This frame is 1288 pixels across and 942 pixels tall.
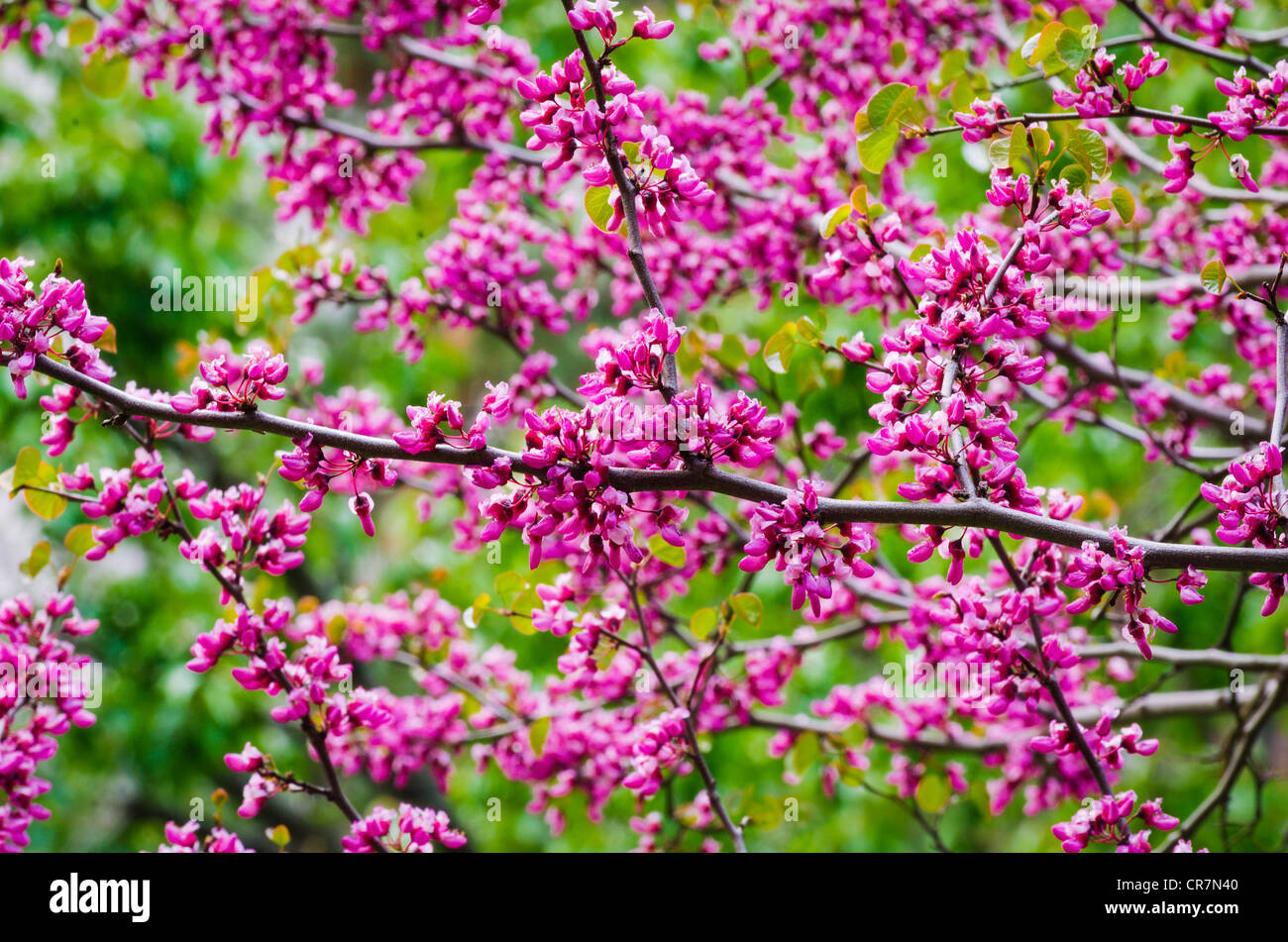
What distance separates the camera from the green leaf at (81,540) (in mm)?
2002

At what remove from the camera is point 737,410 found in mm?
1495

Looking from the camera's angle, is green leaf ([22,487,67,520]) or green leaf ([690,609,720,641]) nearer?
green leaf ([22,487,67,520])

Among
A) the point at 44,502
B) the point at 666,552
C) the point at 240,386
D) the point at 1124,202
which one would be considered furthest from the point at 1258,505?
the point at 44,502

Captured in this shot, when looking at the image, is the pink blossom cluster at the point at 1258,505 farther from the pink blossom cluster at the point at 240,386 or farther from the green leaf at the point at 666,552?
the pink blossom cluster at the point at 240,386

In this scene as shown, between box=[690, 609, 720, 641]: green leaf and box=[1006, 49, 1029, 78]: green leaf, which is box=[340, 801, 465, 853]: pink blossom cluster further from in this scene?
box=[1006, 49, 1029, 78]: green leaf

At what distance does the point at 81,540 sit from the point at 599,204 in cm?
131

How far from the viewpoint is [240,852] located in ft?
6.45

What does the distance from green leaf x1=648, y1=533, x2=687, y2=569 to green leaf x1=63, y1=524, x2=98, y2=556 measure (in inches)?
47.2

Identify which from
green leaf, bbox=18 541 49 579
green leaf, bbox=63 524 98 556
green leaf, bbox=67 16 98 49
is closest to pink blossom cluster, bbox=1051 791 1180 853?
green leaf, bbox=63 524 98 556

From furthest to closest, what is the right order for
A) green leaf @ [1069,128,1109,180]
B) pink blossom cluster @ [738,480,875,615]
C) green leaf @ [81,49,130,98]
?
green leaf @ [81,49,130,98] < green leaf @ [1069,128,1109,180] < pink blossom cluster @ [738,480,875,615]

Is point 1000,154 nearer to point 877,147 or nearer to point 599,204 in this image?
point 877,147

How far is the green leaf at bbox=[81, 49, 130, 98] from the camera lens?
3258mm
